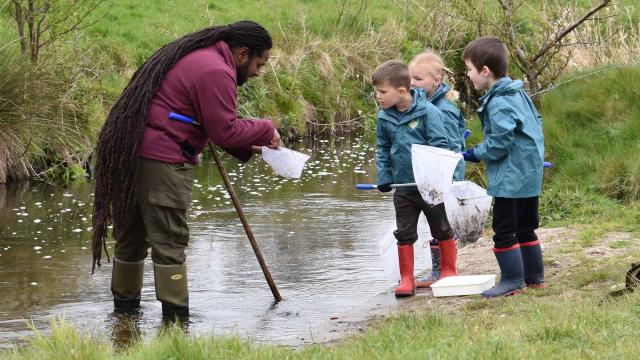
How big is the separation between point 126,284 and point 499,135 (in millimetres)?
2574

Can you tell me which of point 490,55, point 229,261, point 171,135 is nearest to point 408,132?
point 490,55

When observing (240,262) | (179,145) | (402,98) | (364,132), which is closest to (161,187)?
(179,145)

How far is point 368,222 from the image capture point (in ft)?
35.0

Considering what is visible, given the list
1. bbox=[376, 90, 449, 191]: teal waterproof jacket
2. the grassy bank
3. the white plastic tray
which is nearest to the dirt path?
the white plastic tray

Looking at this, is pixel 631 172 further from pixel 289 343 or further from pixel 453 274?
pixel 289 343

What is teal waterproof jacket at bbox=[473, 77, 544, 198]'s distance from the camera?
649cm

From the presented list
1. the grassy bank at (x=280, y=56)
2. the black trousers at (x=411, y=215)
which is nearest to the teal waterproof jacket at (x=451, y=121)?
the black trousers at (x=411, y=215)

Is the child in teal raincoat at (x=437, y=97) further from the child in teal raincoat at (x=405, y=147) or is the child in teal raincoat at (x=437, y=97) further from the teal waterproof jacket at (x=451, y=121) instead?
the child in teal raincoat at (x=405, y=147)

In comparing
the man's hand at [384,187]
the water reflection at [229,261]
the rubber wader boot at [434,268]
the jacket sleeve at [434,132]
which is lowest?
the water reflection at [229,261]

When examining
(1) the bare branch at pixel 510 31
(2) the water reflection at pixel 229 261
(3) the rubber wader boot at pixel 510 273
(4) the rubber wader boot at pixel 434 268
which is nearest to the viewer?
(3) the rubber wader boot at pixel 510 273

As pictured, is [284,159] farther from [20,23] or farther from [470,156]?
[20,23]

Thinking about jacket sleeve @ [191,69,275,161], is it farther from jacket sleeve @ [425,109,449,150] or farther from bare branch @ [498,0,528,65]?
bare branch @ [498,0,528,65]

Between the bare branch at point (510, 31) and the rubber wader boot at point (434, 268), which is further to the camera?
the bare branch at point (510, 31)

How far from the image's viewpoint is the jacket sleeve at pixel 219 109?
21.0ft
